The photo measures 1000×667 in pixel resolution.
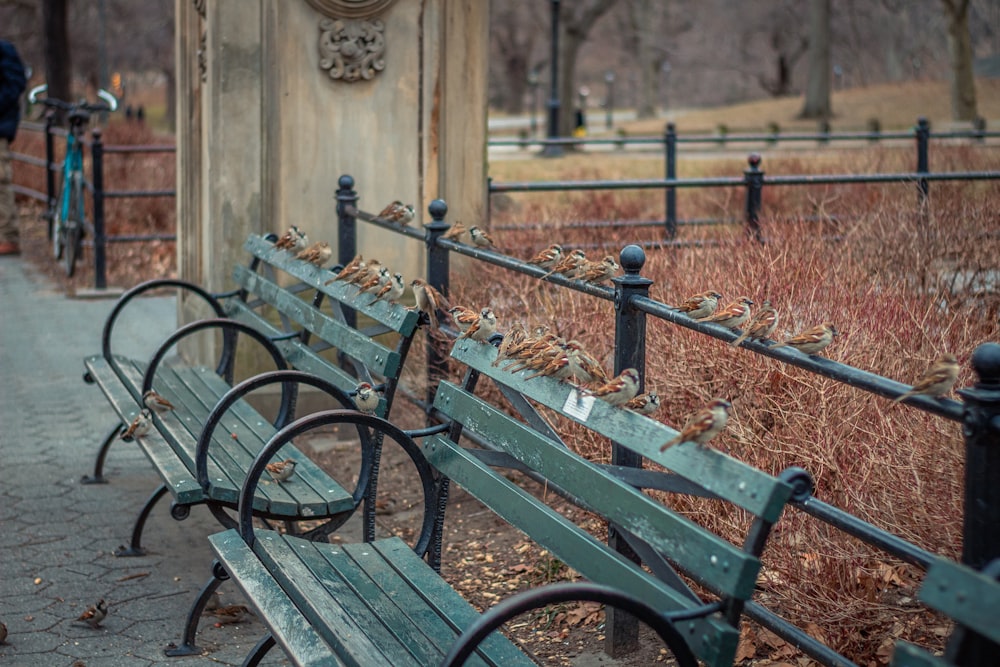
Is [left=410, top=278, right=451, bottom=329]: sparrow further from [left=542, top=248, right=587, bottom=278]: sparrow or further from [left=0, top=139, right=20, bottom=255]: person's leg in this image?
[left=0, top=139, right=20, bottom=255]: person's leg

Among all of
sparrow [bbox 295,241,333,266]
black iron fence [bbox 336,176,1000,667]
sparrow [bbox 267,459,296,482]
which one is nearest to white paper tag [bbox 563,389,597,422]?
black iron fence [bbox 336,176,1000,667]

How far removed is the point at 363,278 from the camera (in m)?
5.32

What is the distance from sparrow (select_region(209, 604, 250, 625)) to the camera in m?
4.77

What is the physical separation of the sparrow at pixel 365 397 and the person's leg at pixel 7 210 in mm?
10297

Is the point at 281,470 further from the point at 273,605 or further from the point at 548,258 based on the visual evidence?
the point at 548,258

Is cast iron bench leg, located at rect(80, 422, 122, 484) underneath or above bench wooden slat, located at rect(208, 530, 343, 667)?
underneath

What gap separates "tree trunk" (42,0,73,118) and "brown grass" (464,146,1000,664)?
19386mm

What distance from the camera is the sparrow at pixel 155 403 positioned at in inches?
215

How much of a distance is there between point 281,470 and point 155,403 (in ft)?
3.60

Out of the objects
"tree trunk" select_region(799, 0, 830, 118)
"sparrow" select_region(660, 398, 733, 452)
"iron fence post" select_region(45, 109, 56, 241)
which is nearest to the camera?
"sparrow" select_region(660, 398, 733, 452)

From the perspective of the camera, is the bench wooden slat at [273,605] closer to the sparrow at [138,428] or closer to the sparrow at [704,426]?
the sparrow at [704,426]

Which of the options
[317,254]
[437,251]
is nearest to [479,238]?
[437,251]

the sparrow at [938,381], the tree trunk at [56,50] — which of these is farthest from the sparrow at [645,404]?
the tree trunk at [56,50]

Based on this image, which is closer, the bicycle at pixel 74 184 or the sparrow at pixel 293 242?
the sparrow at pixel 293 242
